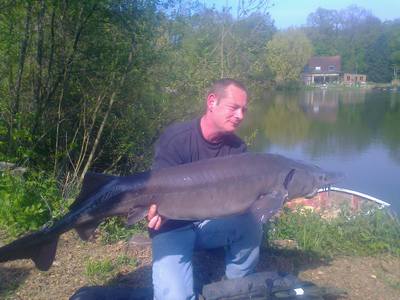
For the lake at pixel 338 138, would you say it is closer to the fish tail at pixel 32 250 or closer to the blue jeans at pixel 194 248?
the blue jeans at pixel 194 248

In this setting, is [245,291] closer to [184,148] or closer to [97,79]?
[184,148]

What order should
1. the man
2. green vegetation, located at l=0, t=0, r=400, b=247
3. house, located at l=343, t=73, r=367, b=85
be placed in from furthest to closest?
house, located at l=343, t=73, r=367, b=85 < green vegetation, located at l=0, t=0, r=400, b=247 < the man

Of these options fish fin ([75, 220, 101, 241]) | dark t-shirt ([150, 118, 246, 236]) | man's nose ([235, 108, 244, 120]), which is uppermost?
man's nose ([235, 108, 244, 120])

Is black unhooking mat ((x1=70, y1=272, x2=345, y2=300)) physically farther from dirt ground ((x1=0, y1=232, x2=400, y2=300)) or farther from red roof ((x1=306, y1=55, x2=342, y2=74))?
red roof ((x1=306, y1=55, x2=342, y2=74))

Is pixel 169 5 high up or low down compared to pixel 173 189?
up

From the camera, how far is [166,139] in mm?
3900

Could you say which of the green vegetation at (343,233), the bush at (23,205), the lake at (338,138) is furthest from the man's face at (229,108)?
the lake at (338,138)

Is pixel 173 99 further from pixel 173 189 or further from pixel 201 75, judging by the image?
pixel 173 189

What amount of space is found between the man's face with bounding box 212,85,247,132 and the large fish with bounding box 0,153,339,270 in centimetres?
31

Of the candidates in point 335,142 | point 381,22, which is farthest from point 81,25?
point 381,22

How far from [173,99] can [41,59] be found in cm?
271

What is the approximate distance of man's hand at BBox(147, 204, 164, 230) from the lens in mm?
3441

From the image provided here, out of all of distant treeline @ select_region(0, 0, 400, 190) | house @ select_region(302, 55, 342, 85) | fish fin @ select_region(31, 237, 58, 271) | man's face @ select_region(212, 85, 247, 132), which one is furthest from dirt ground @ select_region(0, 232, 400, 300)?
house @ select_region(302, 55, 342, 85)

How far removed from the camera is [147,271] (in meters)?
4.42
